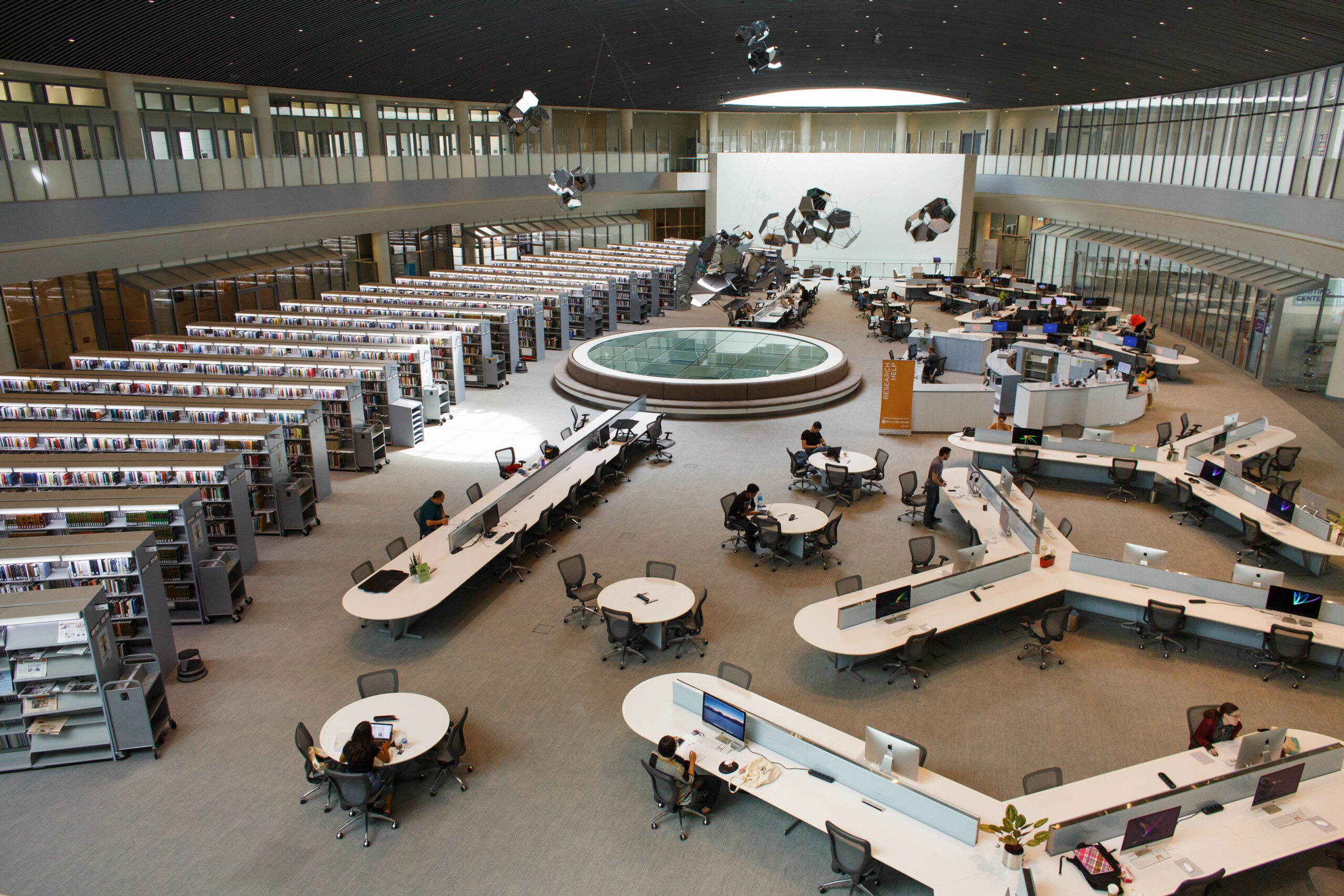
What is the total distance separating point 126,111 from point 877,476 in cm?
2014

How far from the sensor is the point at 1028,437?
48.5 feet

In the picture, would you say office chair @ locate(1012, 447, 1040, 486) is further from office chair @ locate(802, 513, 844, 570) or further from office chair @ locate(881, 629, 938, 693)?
office chair @ locate(881, 629, 938, 693)

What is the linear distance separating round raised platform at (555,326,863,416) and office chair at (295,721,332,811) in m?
12.3

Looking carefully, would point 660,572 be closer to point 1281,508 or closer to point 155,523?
point 155,523

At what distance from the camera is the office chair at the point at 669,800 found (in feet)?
23.4

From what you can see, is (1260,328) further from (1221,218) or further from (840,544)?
(840,544)

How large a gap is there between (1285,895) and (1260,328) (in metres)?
19.8

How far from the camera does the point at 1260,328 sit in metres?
22.1

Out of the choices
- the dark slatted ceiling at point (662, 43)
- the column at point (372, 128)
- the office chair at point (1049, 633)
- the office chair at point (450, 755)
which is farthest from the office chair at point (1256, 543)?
the column at point (372, 128)

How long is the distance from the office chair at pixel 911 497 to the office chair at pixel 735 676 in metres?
6.11

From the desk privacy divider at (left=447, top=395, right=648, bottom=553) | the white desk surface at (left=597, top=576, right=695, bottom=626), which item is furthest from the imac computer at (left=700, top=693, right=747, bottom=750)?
the desk privacy divider at (left=447, top=395, right=648, bottom=553)

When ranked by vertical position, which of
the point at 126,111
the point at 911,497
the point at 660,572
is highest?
the point at 126,111

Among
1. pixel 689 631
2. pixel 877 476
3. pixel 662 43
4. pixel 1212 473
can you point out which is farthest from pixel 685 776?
pixel 662 43

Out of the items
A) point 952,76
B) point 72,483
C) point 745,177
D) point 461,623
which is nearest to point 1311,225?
point 952,76
